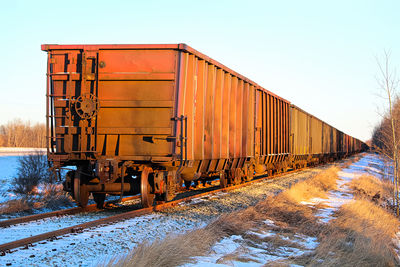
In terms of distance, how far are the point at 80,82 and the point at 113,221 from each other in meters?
3.30

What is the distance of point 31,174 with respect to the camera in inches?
571

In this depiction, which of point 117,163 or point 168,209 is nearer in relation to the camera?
point 117,163

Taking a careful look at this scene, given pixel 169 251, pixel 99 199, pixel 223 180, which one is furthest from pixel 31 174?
pixel 169 251

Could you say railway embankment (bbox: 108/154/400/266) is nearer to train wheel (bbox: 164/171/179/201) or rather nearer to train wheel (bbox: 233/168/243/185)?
train wheel (bbox: 164/171/179/201)

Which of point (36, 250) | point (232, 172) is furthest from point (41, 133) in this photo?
point (36, 250)

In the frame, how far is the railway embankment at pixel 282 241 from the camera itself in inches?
202

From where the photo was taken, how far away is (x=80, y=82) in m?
8.83

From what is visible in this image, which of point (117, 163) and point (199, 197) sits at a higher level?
point (117, 163)

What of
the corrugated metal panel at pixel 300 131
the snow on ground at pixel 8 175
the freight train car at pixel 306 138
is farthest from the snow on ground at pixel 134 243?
the freight train car at pixel 306 138

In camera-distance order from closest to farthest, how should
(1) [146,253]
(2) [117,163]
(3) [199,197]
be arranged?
(1) [146,253] < (2) [117,163] < (3) [199,197]

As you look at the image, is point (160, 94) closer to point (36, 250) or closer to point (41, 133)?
point (36, 250)

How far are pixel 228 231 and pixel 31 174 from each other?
1002 cm

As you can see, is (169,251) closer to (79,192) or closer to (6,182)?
(79,192)

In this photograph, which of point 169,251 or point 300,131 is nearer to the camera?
point 169,251
